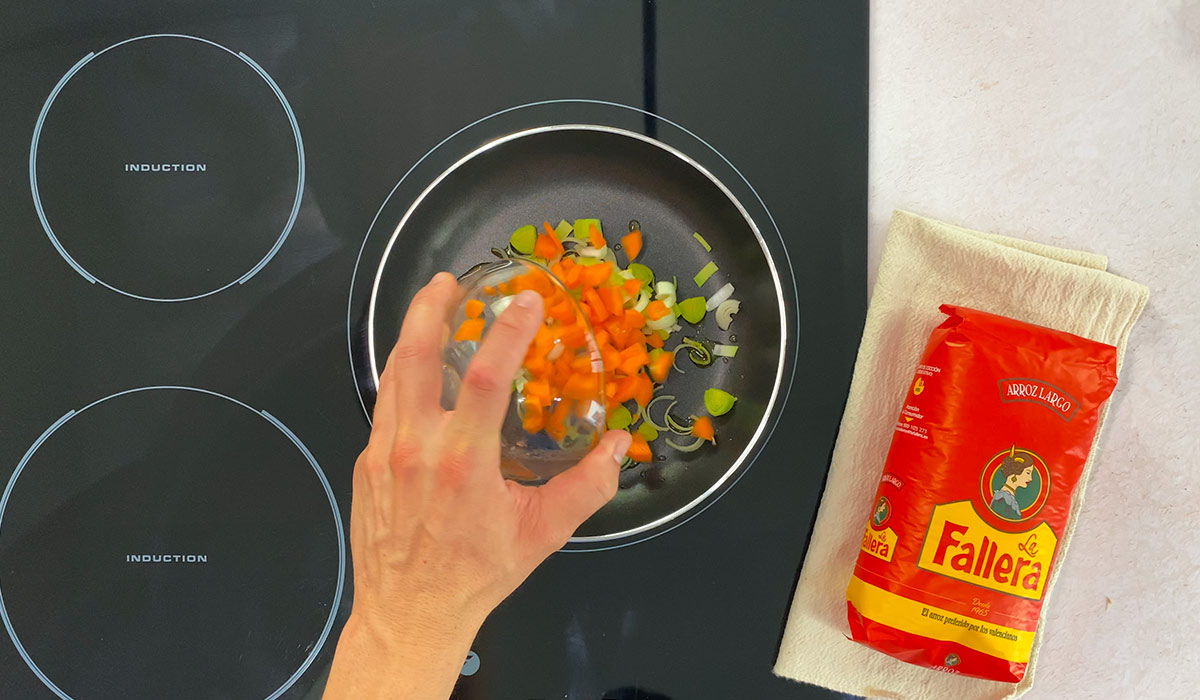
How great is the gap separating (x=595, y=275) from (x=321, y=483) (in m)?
0.33

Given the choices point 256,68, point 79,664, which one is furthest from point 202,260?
point 79,664

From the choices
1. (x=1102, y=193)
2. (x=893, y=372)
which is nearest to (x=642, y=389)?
(x=893, y=372)

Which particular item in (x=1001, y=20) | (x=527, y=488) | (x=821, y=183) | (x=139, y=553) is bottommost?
(x=139, y=553)

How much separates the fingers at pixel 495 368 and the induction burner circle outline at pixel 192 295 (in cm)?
32

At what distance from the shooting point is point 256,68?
2.31 feet

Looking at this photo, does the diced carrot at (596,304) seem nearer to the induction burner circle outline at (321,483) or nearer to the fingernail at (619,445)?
the fingernail at (619,445)

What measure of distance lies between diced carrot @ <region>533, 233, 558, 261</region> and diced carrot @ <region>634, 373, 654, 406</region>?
0.15 metres

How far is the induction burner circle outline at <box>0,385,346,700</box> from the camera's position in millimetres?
679

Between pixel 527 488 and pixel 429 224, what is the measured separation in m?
0.31

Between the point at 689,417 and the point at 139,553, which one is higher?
the point at 689,417

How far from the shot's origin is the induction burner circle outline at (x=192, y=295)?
2.27 feet

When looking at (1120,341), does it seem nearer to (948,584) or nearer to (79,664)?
(948,584)

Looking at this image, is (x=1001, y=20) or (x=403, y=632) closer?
(x=403, y=632)

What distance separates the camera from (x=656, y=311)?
72 centimetres
